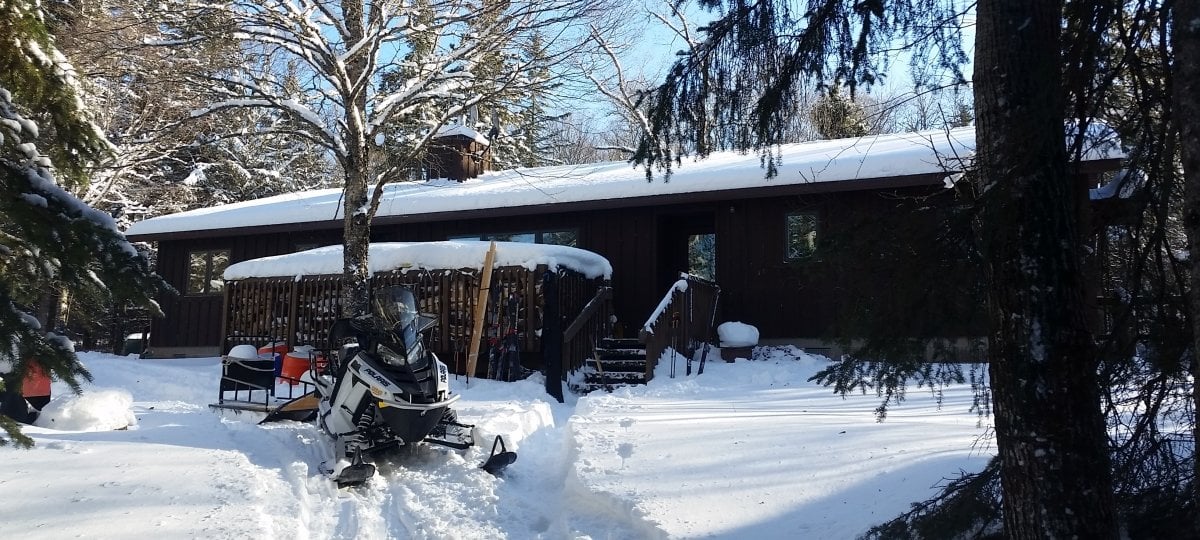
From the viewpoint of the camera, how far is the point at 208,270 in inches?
725

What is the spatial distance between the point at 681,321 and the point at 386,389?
6323 mm

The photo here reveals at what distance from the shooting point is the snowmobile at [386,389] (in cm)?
593

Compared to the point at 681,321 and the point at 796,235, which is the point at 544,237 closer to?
the point at 681,321

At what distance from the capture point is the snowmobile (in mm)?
5930

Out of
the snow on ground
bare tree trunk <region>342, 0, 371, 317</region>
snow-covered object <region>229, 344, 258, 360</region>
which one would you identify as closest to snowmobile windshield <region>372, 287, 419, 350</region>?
the snow on ground

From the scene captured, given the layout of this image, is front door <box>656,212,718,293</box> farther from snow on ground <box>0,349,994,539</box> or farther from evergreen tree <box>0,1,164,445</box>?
evergreen tree <box>0,1,164,445</box>

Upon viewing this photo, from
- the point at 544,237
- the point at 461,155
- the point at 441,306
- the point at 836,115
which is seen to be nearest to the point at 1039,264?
the point at 836,115

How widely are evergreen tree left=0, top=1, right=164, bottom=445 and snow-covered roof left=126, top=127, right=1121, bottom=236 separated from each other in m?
6.74

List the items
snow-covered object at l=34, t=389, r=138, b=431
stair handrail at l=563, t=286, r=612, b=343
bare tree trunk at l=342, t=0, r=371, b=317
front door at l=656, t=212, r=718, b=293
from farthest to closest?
1. front door at l=656, t=212, r=718, b=293
2. stair handrail at l=563, t=286, r=612, b=343
3. bare tree trunk at l=342, t=0, r=371, b=317
4. snow-covered object at l=34, t=389, r=138, b=431

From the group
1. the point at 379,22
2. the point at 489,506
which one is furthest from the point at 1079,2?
the point at 379,22

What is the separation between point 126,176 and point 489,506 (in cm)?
2230

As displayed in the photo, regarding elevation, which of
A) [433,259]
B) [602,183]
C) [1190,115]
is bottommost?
[1190,115]

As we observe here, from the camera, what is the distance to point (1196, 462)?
2939 mm

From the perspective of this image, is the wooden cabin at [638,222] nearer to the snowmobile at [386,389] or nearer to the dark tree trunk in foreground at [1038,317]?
the snowmobile at [386,389]
